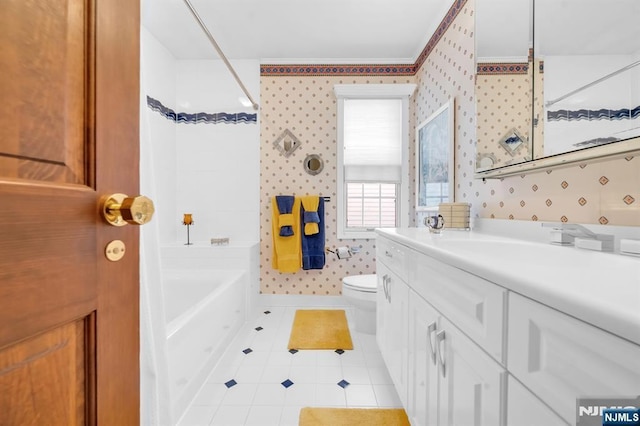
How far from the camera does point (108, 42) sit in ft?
1.71

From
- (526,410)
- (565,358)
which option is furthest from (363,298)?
(565,358)

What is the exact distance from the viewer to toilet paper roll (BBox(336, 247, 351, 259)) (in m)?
2.77

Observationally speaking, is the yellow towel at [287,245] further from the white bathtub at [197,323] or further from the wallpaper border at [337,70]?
the wallpaper border at [337,70]

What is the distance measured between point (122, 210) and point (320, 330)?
7.16 ft

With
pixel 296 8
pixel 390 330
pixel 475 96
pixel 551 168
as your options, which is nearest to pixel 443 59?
pixel 475 96

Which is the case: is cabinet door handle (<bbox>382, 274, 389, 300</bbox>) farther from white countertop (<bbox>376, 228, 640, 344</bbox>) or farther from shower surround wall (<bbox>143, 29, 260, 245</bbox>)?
shower surround wall (<bbox>143, 29, 260, 245</bbox>)

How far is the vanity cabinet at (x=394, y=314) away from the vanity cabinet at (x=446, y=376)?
0.28ft

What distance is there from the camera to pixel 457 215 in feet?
5.71

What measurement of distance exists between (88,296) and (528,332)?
808mm

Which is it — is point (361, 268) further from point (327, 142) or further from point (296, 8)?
point (296, 8)

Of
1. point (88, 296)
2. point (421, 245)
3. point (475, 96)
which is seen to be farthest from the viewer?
point (475, 96)

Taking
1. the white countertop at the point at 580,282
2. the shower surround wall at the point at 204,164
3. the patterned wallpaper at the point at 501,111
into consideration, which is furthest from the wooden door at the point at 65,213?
the shower surround wall at the point at 204,164

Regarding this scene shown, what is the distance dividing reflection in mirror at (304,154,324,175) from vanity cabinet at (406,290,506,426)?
1.96 meters

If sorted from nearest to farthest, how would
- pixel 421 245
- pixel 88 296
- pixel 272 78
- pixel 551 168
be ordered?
pixel 88 296
pixel 421 245
pixel 551 168
pixel 272 78
